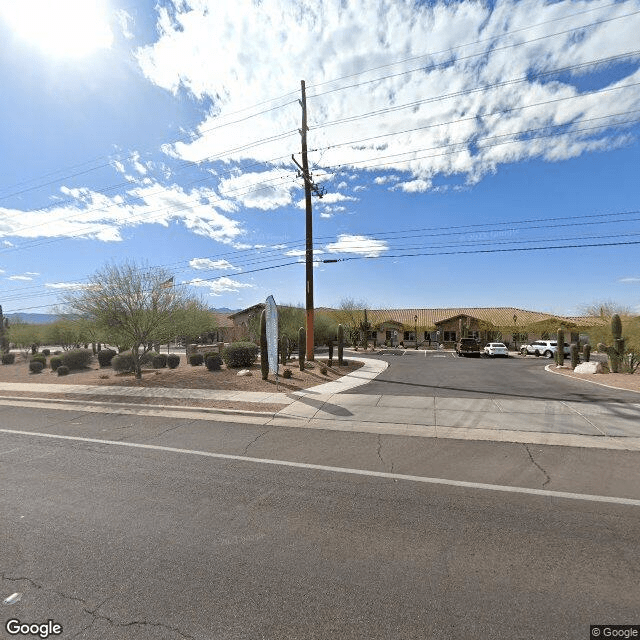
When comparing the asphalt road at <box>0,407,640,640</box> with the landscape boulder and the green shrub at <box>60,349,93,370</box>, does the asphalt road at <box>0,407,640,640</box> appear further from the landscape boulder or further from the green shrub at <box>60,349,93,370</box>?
the green shrub at <box>60,349,93,370</box>

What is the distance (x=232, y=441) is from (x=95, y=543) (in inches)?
148

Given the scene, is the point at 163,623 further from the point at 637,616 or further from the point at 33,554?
the point at 637,616

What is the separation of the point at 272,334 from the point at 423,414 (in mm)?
6824

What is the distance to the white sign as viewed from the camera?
14.0m

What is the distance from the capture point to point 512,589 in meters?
3.10

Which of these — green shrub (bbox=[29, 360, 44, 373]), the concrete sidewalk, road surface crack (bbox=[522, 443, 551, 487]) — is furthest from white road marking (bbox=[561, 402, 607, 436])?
green shrub (bbox=[29, 360, 44, 373])

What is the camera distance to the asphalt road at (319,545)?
9.23 feet

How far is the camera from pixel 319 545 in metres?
3.79

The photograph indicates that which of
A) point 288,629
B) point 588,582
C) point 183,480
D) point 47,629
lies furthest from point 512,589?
point 183,480

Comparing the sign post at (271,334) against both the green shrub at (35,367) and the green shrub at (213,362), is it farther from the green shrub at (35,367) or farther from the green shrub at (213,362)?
the green shrub at (35,367)

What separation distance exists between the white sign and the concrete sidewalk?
6.14ft

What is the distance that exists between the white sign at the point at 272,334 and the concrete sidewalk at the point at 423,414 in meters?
1.87

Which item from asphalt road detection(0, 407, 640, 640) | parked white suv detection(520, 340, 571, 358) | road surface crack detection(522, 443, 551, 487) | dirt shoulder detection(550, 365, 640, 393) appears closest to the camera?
asphalt road detection(0, 407, 640, 640)

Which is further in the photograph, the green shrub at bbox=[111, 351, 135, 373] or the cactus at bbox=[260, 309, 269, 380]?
the green shrub at bbox=[111, 351, 135, 373]
